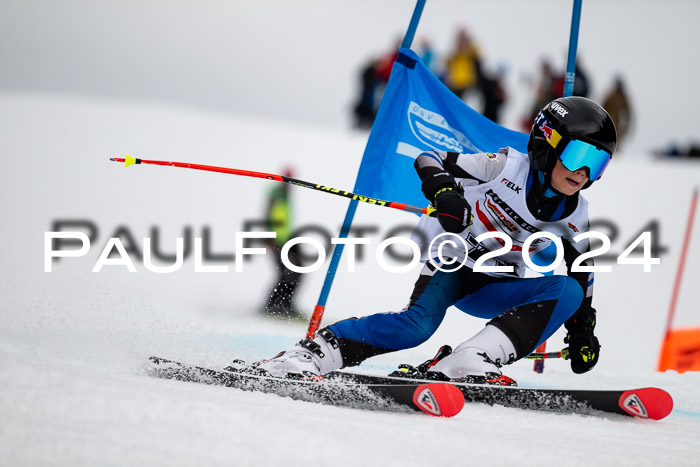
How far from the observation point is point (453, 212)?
3107mm

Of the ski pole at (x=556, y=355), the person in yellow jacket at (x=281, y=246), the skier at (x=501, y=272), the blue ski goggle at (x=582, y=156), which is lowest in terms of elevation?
the person in yellow jacket at (x=281, y=246)

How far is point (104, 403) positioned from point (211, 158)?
9399 mm

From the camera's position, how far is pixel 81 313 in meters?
4.40

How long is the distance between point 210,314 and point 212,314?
0.13 ft

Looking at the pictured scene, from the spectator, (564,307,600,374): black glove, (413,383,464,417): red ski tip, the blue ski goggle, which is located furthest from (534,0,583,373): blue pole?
the spectator

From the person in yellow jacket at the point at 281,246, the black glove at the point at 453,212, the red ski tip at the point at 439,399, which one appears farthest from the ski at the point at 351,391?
the person in yellow jacket at the point at 281,246

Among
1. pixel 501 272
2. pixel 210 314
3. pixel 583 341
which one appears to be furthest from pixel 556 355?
pixel 210 314

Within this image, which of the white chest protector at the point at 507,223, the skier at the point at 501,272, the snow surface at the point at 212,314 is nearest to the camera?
the snow surface at the point at 212,314

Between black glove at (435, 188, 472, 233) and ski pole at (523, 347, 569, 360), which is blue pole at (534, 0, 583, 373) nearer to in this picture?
ski pole at (523, 347, 569, 360)

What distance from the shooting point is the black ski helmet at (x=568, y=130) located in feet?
10.7

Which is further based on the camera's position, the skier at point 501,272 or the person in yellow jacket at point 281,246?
the person in yellow jacket at point 281,246

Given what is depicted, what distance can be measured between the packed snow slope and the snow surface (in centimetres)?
1

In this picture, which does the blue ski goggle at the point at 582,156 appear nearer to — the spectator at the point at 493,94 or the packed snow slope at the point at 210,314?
the packed snow slope at the point at 210,314

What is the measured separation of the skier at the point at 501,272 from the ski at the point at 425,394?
97mm
